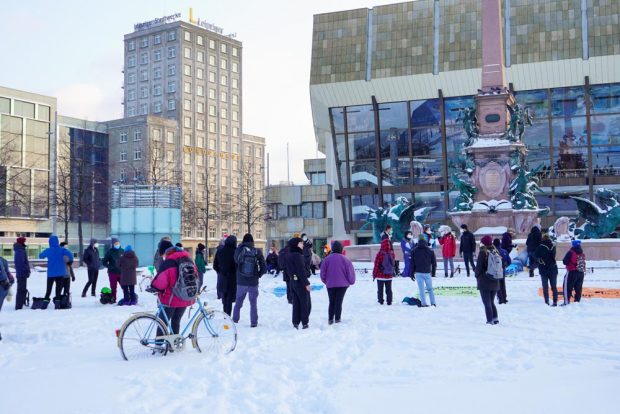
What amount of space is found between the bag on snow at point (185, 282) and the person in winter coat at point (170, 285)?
5 cm

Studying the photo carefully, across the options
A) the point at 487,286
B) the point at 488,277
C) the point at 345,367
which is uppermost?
the point at 488,277

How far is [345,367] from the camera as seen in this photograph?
8.66 metres

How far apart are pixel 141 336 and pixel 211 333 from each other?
84cm

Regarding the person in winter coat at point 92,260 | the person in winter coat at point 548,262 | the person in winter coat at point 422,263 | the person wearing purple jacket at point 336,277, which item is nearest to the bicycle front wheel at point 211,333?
the person wearing purple jacket at point 336,277

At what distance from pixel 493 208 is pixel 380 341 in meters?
20.3

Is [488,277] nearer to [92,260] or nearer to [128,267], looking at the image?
[128,267]

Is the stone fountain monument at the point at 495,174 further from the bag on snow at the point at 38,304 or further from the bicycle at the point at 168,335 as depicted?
the bicycle at the point at 168,335

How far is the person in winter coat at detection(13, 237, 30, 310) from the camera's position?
52.5 feet

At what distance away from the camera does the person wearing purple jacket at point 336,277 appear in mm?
13195

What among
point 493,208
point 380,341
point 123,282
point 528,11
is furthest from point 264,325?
point 528,11

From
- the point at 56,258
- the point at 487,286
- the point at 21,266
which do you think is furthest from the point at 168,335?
the point at 56,258

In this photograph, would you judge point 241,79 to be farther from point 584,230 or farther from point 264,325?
point 264,325

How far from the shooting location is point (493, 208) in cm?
3011

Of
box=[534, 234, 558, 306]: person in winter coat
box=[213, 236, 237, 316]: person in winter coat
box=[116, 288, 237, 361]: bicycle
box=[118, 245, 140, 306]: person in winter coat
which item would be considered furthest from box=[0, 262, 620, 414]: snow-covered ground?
box=[118, 245, 140, 306]: person in winter coat
